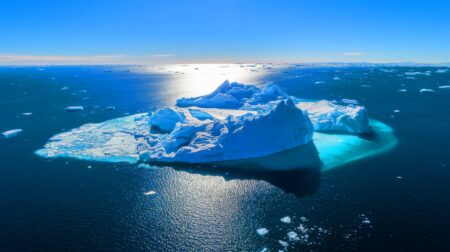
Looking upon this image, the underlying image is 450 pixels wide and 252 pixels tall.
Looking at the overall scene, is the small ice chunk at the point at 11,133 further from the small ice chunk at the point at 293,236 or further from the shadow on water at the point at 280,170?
the small ice chunk at the point at 293,236

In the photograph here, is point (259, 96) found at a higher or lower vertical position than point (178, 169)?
higher

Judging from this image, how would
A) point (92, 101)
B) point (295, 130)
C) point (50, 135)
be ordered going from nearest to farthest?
point (295, 130) < point (50, 135) < point (92, 101)

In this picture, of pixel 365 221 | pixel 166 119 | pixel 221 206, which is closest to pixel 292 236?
pixel 365 221

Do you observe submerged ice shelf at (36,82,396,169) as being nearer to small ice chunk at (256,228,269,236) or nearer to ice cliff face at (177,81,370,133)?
ice cliff face at (177,81,370,133)

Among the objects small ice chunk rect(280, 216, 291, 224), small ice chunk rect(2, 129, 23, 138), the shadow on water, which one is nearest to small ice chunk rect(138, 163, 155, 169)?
the shadow on water

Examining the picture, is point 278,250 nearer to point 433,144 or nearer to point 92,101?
point 433,144

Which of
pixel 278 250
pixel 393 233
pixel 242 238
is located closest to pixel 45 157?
pixel 242 238

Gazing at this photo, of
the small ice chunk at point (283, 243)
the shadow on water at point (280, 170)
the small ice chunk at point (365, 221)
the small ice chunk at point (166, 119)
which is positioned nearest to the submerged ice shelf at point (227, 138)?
the small ice chunk at point (166, 119)
